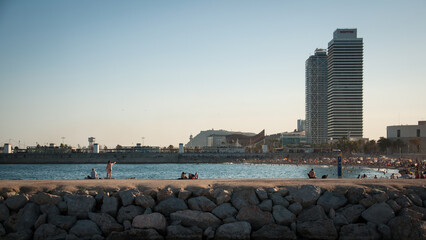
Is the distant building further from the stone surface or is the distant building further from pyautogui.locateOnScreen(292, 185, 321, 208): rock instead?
the stone surface

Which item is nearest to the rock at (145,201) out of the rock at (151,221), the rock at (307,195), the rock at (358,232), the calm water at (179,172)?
the rock at (151,221)

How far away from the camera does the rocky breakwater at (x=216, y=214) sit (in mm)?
10586

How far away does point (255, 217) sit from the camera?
1102 cm

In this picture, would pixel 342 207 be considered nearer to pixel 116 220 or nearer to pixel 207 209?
pixel 207 209

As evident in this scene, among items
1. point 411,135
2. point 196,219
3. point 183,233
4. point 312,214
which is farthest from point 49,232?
point 411,135

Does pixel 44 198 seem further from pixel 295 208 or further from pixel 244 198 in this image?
pixel 295 208

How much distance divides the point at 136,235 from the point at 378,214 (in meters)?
6.45

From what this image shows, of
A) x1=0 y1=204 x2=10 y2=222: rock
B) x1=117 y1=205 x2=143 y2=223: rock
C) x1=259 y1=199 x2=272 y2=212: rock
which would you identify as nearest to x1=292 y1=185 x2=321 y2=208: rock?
x1=259 y1=199 x2=272 y2=212: rock

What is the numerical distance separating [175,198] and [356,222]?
16.3 feet

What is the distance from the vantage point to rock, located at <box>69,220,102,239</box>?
10.5 metres

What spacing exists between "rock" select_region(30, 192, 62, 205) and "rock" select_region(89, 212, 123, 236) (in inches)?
46.5

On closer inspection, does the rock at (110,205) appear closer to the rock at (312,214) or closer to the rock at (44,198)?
the rock at (44,198)

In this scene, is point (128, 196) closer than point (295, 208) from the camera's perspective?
No

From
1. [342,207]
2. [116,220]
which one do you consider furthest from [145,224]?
[342,207]
